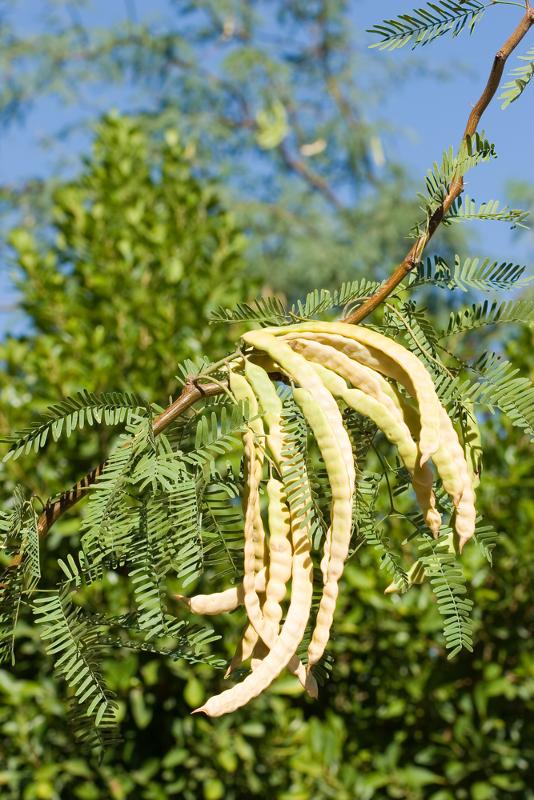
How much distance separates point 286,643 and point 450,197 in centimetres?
48

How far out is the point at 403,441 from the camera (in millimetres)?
896

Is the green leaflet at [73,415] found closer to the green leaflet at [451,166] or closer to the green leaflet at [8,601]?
the green leaflet at [8,601]

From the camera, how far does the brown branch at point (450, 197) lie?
935 mm

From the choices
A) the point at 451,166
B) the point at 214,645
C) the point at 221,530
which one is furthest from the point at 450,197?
the point at 214,645

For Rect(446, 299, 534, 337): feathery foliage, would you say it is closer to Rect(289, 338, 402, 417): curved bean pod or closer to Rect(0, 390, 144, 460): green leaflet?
Rect(289, 338, 402, 417): curved bean pod

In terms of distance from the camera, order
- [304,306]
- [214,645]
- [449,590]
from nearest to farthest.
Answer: [449,590] → [304,306] → [214,645]

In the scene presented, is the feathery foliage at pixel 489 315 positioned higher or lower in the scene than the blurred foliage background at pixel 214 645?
higher

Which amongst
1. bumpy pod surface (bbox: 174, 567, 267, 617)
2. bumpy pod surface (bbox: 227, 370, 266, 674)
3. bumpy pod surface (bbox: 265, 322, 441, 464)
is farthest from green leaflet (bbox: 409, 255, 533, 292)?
bumpy pod surface (bbox: 174, 567, 267, 617)

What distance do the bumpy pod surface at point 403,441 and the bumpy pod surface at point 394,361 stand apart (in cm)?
2

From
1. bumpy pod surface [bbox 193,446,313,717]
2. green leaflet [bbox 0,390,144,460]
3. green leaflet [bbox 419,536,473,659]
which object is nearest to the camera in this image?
bumpy pod surface [bbox 193,446,313,717]

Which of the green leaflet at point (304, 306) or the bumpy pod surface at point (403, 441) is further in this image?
the green leaflet at point (304, 306)

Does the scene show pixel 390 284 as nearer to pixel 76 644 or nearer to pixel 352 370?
pixel 352 370

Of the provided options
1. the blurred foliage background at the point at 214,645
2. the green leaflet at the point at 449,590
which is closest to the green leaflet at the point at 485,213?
the green leaflet at the point at 449,590

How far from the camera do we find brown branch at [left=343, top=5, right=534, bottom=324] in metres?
0.93
